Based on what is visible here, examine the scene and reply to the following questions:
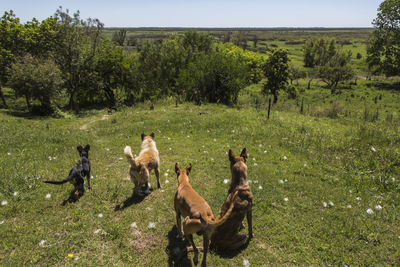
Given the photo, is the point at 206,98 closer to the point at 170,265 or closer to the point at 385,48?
the point at 170,265

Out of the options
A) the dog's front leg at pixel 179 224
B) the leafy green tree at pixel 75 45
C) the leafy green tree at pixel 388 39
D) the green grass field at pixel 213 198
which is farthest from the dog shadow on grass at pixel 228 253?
the leafy green tree at pixel 388 39

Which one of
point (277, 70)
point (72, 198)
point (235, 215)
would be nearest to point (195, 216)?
point (235, 215)

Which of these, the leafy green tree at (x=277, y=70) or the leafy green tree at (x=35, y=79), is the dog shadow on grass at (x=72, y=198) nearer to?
the leafy green tree at (x=35, y=79)

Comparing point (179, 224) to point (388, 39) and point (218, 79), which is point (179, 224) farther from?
point (388, 39)

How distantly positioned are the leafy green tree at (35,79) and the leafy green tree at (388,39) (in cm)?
6016

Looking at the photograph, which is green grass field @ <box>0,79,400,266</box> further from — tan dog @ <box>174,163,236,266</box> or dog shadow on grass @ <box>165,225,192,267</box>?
tan dog @ <box>174,163,236,266</box>

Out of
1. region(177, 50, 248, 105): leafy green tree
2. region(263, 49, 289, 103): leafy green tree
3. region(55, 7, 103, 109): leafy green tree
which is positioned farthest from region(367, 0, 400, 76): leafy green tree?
region(55, 7, 103, 109): leafy green tree

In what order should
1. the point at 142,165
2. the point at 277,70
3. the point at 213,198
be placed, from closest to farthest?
the point at 142,165 < the point at 213,198 < the point at 277,70

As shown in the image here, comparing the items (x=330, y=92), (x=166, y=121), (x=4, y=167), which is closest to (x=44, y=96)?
(x=166, y=121)

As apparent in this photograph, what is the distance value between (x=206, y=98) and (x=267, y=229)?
2279 cm

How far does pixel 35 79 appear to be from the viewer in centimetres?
2228

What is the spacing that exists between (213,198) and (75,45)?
28.8 metres

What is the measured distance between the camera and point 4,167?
9.28 metres

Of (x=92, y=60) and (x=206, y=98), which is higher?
(x=92, y=60)
